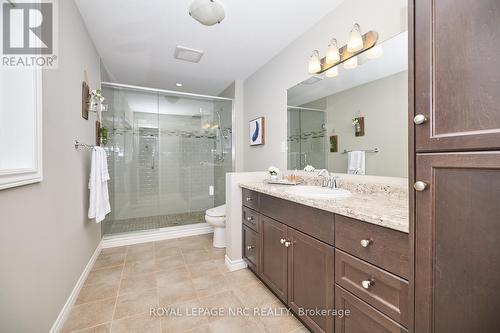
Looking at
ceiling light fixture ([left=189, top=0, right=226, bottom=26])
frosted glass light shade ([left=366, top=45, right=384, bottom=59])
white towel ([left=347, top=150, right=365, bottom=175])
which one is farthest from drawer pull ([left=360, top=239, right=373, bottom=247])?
ceiling light fixture ([left=189, top=0, right=226, bottom=26])

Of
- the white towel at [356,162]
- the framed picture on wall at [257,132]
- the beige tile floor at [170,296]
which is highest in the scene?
the framed picture on wall at [257,132]

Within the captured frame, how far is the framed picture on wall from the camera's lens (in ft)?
9.26

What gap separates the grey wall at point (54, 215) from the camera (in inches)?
38.2

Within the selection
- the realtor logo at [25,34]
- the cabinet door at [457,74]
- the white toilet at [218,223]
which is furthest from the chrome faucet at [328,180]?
the realtor logo at [25,34]

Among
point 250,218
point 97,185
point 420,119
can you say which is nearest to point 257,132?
point 250,218

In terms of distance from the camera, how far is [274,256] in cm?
162

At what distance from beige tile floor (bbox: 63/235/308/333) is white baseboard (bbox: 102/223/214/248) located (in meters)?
0.24

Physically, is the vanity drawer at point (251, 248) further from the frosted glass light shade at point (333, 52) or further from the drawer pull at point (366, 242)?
the frosted glass light shade at point (333, 52)

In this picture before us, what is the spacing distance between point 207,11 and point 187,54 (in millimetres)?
925

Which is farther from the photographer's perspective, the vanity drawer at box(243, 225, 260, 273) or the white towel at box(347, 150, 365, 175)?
the vanity drawer at box(243, 225, 260, 273)

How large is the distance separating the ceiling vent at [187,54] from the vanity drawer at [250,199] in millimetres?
1721

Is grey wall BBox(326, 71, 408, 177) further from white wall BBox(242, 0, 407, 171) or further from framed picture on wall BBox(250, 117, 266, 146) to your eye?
framed picture on wall BBox(250, 117, 266, 146)

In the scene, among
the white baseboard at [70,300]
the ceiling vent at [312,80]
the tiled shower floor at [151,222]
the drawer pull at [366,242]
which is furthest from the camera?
the tiled shower floor at [151,222]

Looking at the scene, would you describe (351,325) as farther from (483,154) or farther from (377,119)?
(377,119)
